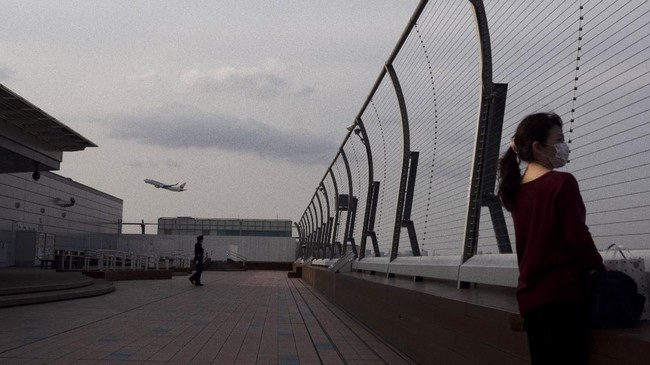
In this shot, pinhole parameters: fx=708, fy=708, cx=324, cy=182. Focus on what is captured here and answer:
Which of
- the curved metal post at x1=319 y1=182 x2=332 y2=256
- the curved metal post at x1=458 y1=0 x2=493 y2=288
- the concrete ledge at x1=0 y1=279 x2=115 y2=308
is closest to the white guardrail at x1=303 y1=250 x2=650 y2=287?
the curved metal post at x1=458 y1=0 x2=493 y2=288

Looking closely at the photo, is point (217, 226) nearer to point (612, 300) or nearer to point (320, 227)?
point (320, 227)

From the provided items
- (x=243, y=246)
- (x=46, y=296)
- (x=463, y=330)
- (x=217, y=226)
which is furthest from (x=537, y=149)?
(x=217, y=226)

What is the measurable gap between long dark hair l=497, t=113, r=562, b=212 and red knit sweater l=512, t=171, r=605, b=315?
16cm

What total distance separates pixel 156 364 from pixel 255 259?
5530cm

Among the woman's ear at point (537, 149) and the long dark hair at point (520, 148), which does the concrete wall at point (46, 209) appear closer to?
the long dark hair at point (520, 148)

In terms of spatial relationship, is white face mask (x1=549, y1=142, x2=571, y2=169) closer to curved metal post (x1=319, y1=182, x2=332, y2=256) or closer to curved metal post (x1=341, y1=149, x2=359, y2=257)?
curved metal post (x1=341, y1=149, x2=359, y2=257)

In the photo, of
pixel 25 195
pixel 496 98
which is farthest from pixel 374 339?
pixel 25 195

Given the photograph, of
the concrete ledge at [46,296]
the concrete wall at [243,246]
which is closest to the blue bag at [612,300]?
the concrete ledge at [46,296]

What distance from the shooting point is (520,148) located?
264 centimetres

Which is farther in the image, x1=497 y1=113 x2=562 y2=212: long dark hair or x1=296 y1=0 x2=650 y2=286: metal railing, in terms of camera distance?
x1=296 y1=0 x2=650 y2=286: metal railing

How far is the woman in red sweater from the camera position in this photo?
234 cm

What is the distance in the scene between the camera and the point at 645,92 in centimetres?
312

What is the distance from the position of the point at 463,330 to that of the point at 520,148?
205 centimetres

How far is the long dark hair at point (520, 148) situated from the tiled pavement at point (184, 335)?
11.4ft
